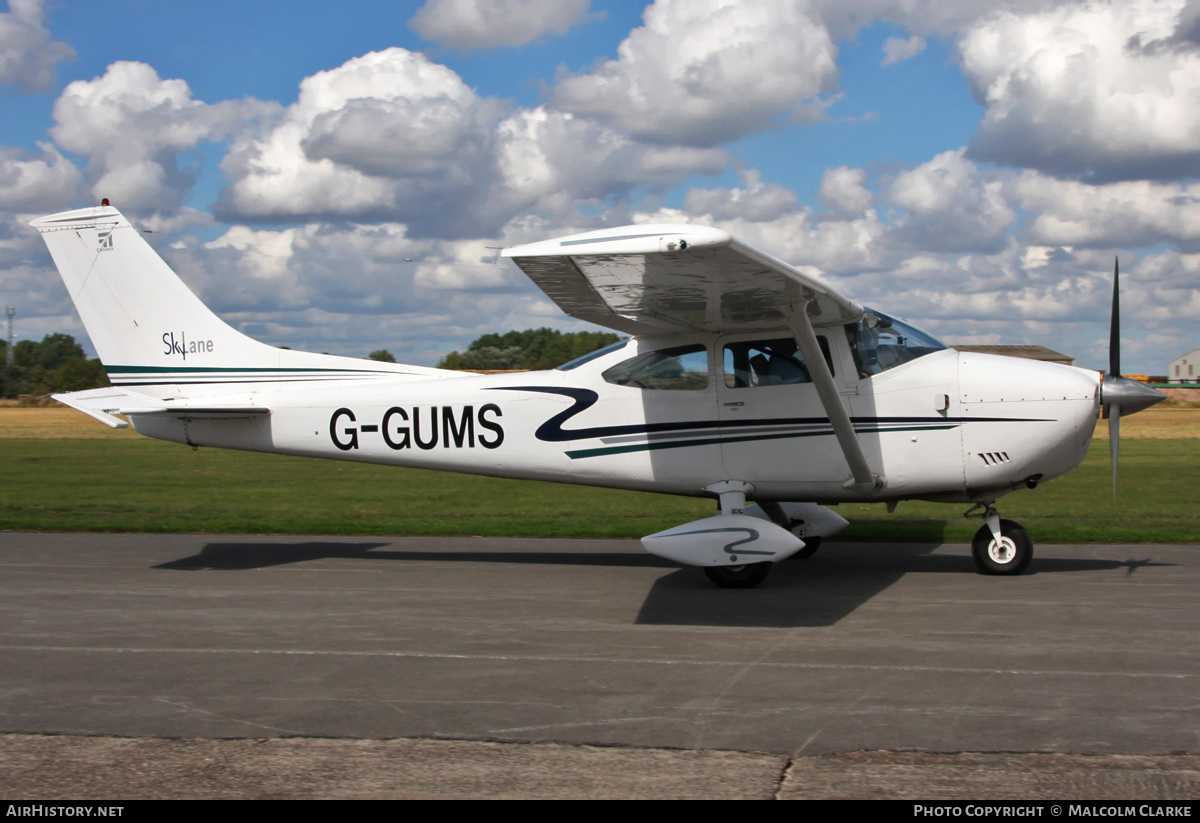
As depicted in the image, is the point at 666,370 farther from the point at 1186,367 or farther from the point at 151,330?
the point at 1186,367

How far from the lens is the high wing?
5.57 meters

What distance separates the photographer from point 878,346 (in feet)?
28.7

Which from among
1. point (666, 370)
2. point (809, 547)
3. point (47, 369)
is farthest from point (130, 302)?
point (47, 369)

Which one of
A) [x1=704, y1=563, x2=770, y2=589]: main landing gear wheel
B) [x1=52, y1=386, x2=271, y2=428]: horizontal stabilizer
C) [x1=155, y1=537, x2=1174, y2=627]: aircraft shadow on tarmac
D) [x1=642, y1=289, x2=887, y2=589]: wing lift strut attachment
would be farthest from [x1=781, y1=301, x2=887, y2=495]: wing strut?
[x1=52, y1=386, x2=271, y2=428]: horizontal stabilizer

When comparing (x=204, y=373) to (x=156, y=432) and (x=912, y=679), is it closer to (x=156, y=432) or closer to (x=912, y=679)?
(x=156, y=432)

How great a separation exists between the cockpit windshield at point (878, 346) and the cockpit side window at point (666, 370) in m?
1.38

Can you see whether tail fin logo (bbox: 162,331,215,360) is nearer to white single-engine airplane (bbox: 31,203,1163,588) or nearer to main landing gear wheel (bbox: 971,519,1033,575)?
white single-engine airplane (bbox: 31,203,1163,588)

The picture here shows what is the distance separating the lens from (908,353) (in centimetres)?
874

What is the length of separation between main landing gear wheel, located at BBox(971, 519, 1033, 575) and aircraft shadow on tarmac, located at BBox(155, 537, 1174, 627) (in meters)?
0.32

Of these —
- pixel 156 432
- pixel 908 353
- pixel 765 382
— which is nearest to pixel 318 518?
pixel 156 432

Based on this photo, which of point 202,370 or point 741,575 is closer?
point 741,575

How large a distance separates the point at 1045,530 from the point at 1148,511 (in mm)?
3387

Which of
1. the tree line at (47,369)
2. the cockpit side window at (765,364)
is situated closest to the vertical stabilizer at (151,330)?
the cockpit side window at (765,364)

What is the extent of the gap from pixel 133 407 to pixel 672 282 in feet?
19.2
